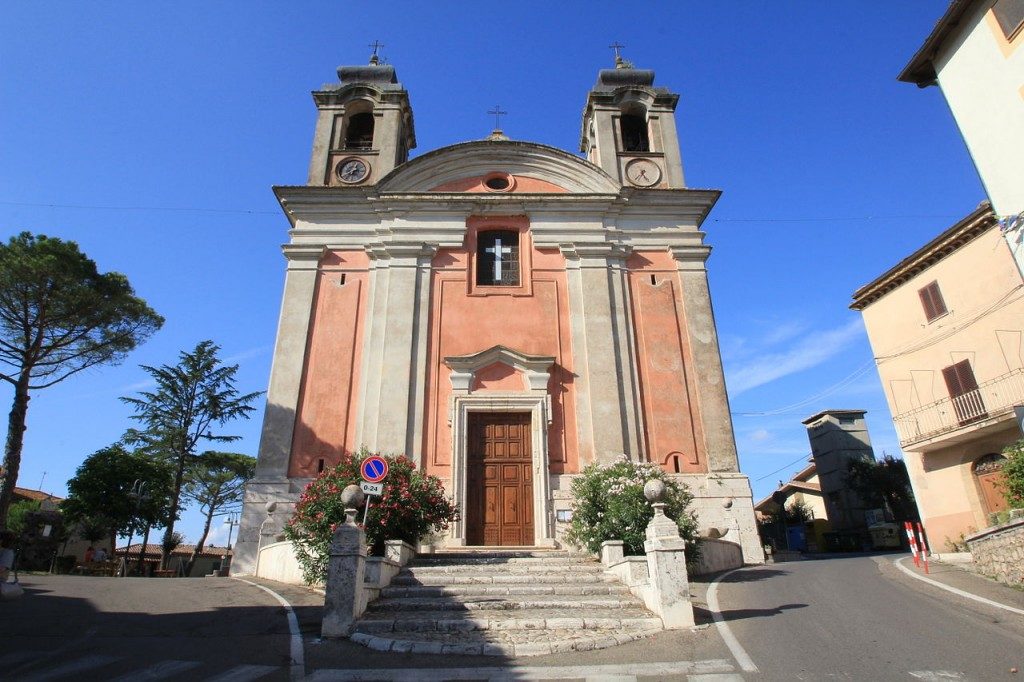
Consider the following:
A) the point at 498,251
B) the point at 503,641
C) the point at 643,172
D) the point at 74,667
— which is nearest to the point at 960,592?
the point at 503,641

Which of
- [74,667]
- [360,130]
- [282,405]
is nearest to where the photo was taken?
[74,667]

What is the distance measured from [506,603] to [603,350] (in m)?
7.89

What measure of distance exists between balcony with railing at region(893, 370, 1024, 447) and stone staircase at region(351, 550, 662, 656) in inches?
522

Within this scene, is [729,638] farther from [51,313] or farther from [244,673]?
[51,313]

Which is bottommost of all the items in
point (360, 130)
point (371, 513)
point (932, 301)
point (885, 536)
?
point (371, 513)

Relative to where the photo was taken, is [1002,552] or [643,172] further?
[643,172]

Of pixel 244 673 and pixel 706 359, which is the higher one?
pixel 706 359

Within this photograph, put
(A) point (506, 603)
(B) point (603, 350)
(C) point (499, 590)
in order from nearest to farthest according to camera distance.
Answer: (A) point (506, 603) → (C) point (499, 590) → (B) point (603, 350)

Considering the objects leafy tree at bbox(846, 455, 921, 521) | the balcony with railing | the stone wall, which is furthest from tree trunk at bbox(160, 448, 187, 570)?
leafy tree at bbox(846, 455, 921, 521)

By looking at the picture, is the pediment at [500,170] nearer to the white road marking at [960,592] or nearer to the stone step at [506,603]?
the white road marking at [960,592]

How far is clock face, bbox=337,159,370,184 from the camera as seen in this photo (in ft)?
54.4

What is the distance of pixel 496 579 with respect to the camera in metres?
8.24

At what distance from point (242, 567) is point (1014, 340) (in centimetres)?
1993

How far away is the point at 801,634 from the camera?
19.8ft
